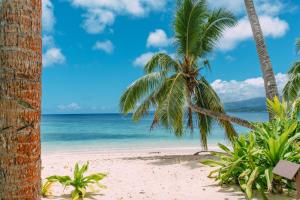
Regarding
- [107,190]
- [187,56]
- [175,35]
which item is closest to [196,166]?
[107,190]

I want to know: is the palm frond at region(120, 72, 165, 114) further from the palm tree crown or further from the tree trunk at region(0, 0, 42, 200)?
the tree trunk at region(0, 0, 42, 200)

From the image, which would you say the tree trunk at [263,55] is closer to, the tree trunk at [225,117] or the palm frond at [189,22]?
the tree trunk at [225,117]

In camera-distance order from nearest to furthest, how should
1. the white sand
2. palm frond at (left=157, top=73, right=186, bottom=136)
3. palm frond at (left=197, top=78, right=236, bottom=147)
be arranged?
the white sand
palm frond at (left=157, top=73, right=186, bottom=136)
palm frond at (left=197, top=78, right=236, bottom=147)

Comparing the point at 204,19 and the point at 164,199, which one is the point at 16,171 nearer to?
the point at 164,199

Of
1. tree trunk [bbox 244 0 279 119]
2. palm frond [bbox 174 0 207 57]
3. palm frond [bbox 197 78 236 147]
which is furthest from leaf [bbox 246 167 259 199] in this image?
palm frond [bbox 174 0 207 57]

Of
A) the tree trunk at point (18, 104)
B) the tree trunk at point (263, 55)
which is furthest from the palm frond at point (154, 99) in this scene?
the tree trunk at point (18, 104)

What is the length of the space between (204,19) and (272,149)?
287 inches

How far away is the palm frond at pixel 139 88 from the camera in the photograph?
11750 mm

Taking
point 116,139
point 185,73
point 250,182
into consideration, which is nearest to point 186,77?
point 185,73

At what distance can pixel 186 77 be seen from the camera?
11891mm

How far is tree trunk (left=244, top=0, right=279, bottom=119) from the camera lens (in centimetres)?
960

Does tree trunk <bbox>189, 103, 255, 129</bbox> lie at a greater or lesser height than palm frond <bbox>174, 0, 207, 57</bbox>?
lesser

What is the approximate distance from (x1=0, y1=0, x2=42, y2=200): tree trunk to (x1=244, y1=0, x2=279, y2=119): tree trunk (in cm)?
824

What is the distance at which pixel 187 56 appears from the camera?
11820 mm
